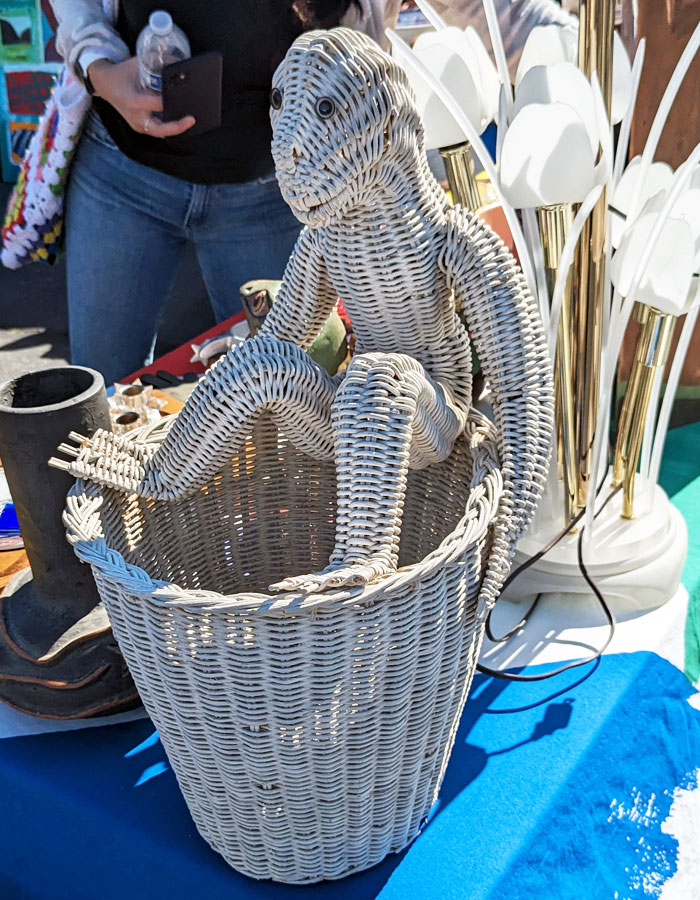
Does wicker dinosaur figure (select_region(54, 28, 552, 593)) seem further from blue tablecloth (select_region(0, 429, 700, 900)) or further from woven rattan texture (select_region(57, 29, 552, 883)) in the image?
blue tablecloth (select_region(0, 429, 700, 900))

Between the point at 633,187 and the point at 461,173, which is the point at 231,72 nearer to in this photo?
the point at 461,173

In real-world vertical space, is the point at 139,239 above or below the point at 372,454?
below

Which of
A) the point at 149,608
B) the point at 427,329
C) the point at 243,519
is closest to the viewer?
the point at 149,608

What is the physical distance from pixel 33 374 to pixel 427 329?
1.00 ft

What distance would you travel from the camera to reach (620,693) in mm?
696

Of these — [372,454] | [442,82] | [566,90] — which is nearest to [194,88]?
[442,82]

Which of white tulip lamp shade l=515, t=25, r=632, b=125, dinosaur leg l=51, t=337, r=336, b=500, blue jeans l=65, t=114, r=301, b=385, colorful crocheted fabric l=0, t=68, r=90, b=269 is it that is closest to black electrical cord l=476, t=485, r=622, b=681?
dinosaur leg l=51, t=337, r=336, b=500

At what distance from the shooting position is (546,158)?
607 millimetres

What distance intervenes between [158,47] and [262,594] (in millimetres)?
773

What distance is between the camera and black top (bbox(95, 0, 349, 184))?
1.00 metres

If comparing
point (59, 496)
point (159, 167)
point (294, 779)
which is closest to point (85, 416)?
point (59, 496)

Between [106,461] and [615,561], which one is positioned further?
[615,561]

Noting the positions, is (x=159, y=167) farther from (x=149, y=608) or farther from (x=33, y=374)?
(x=149, y=608)

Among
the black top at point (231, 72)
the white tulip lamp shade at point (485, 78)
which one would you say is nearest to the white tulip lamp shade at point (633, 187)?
the white tulip lamp shade at point (485, 78)
